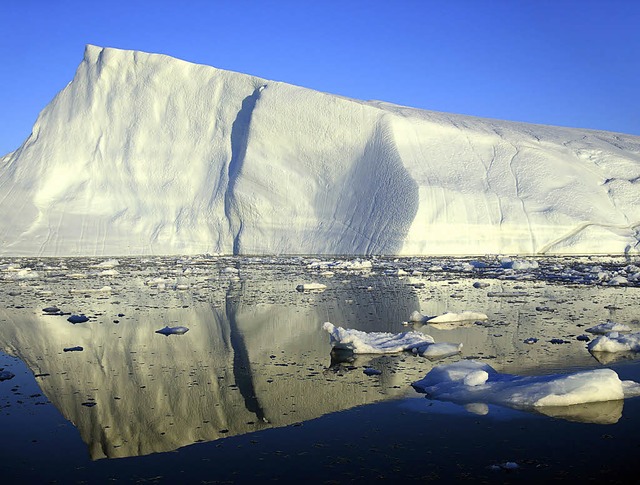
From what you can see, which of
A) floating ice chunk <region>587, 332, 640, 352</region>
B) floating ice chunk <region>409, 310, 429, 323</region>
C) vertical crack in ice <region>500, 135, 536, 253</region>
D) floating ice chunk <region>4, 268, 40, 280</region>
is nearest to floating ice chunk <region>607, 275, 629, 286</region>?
floating ice chunk <region>409, 310, 429, 323</region>

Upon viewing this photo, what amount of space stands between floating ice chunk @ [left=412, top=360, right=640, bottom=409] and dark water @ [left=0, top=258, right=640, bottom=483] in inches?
4.4

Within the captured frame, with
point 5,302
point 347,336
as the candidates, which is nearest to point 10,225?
point 5,302

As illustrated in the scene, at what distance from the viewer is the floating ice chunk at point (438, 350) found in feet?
17.8

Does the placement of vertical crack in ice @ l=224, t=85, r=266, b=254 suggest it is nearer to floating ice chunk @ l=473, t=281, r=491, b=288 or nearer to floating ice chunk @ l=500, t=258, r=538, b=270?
floating ice chunk @ l=500, t=258, r=538, b=270

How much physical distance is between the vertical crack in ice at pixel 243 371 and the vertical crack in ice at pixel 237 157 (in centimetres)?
1792

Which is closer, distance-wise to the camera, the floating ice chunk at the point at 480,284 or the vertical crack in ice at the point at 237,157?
the floating ice chunk at the point at 480,284

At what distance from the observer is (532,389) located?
3984 mm

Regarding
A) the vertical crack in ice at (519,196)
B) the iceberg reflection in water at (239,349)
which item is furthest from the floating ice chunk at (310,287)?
the vertical crack in ice at (519,196)

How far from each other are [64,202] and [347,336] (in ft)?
75.8

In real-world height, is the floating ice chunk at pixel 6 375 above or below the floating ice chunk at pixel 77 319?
below

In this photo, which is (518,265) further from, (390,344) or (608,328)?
(390,344)

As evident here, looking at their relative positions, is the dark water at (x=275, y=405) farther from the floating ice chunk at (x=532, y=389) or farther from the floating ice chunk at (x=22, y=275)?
the floating ice chunk at (x=22, y=275)

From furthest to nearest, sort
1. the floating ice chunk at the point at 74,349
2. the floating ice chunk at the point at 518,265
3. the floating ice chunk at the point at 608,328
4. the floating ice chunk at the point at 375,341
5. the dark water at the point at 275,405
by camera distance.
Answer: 1. the floating ice chunk at the point at 518,265
2. the floating ice chunk at the point at 608,328
3. the floating ice chunk at the point at 74,349
4. the floating ice chunk at the point at 375,341
5. the dark water at the point at 275,405

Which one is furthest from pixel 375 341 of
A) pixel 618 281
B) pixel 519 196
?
pixel 519 196
